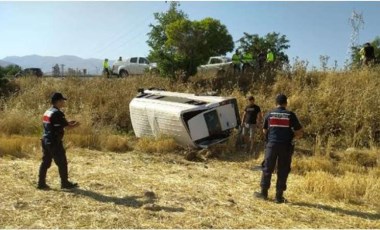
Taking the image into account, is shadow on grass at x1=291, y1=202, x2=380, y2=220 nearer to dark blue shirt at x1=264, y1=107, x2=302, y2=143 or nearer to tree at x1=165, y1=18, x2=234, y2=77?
A: dark blue shirt at x1=264, y1=107, x2=302, y2=143

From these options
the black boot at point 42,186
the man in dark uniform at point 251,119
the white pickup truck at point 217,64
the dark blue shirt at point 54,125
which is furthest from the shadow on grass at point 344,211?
the white pickup truck at point 217,64

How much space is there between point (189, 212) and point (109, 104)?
13.3 metres

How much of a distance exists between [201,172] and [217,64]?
16.0 metres

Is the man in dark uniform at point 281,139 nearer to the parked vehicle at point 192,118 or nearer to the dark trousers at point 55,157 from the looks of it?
→ the dark trousers at point 55,157

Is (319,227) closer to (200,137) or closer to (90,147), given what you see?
(200,137)

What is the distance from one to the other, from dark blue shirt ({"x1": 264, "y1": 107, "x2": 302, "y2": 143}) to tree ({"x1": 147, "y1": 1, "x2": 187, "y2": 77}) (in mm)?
13923

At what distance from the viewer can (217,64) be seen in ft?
87.3

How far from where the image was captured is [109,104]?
20344 mm

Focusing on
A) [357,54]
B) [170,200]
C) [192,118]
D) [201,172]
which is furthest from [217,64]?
[170,200]

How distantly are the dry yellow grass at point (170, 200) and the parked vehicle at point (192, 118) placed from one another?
7.66 ft

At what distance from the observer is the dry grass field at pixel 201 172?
747cm

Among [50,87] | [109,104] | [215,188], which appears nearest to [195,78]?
[109,104]

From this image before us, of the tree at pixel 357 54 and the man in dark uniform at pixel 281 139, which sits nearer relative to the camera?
the man in dark uniform at pixel 281 139

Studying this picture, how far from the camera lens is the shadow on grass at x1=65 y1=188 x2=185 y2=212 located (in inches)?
307
